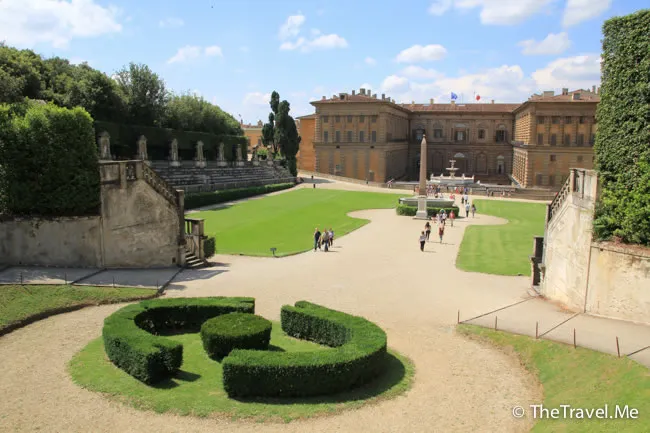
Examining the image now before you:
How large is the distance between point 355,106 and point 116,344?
83942 millimetres

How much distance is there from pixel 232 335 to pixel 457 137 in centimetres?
10248

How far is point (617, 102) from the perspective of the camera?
19.1 metres

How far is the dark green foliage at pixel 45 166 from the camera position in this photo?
23156 millimetres

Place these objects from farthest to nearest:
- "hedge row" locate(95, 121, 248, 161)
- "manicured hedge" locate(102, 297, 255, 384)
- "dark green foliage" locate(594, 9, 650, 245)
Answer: "hedge row" locate(95, 121, 248, 161) < "dark green foliage" locate(594, 9, 650, 245) < "manicured hedge" locate(102, 297, 255, 384)

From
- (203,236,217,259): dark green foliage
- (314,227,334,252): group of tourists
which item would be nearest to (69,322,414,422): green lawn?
(203,236,217,259): dark green foliage

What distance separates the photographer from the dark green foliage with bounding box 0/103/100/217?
2316 cm

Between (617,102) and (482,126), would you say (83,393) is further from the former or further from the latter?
(482,126)

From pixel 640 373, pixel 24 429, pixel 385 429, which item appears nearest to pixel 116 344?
pixel 24 429

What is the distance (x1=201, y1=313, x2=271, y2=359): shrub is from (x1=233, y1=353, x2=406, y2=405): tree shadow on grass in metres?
2.24

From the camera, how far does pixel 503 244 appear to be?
3647cm

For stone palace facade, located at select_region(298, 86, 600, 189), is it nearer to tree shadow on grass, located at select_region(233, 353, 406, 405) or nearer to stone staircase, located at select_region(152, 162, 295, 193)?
stone staircase, located at select_region(152, 162, 295, 193)

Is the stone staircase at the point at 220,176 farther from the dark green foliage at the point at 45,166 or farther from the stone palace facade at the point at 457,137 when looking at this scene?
the dark green foliage at the point at 45,166

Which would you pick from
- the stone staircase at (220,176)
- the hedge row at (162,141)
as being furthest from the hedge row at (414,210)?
the hedge row at (162,141)

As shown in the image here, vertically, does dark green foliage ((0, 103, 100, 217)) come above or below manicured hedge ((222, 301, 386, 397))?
above
